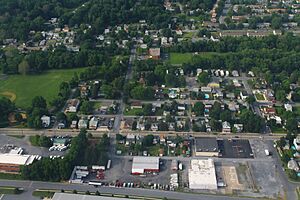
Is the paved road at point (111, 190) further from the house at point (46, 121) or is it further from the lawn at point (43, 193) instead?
the house at point (46, 121)

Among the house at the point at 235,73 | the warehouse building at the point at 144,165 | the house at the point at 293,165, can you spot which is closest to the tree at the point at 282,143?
the house at the point at 293,165

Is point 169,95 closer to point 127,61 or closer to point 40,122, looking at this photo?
point 127,61

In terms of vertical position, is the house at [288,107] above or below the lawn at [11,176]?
above

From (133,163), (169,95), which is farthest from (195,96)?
(133,163)

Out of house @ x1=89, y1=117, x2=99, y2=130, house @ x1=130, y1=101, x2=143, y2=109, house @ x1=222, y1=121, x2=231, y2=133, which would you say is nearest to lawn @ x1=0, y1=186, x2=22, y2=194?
house @ x1=89, y1=117, x2=99, y2=130

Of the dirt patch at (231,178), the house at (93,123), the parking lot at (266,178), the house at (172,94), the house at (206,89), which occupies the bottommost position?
the house at (93,123)
